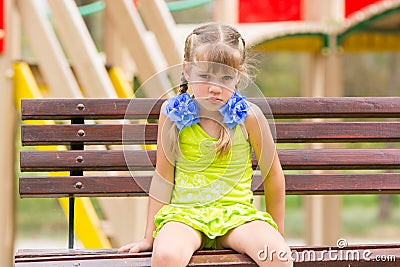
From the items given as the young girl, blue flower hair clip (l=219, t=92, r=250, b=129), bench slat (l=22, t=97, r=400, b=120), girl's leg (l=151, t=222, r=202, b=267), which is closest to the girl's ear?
the young girl

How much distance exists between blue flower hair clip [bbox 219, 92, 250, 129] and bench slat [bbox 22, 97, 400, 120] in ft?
0.91

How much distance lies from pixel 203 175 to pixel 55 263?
0.57 meters

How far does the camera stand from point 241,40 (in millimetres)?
3422

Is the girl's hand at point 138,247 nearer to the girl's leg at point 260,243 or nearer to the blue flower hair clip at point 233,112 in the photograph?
the girl's leg at point 260,243

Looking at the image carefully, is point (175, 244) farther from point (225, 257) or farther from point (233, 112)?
point (233, 112)

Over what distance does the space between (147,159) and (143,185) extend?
104 millimetres

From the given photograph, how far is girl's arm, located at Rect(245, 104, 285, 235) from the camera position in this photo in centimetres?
343

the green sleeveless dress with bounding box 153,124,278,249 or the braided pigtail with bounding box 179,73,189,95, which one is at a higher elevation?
the braided pigtail with bounding box 179,73,189,95

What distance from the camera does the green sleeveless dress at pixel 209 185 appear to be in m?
3.31

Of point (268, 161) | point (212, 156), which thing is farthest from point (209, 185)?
point (268, 161)

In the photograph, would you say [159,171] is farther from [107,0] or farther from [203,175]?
[107,0]

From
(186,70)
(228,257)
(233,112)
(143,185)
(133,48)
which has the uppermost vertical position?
(133,48)

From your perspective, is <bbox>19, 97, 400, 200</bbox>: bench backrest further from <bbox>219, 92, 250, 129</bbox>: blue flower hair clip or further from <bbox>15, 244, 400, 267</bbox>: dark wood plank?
<bbox>15, 244, 400, 267</bbox>: dark wood plank

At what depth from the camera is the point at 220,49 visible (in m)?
3.34
